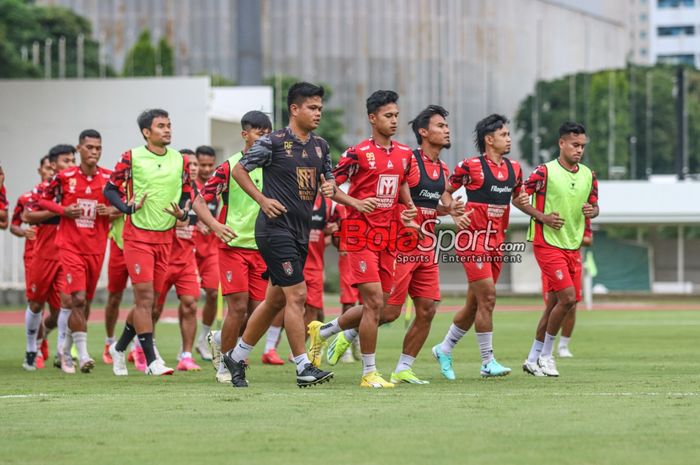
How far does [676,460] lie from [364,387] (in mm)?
4615

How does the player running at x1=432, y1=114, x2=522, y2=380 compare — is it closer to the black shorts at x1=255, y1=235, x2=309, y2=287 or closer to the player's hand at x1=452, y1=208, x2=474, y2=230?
the player's hand at x1=452, y1=208, x2=474, y2=230

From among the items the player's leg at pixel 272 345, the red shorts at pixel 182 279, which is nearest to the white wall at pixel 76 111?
the player's leg at pixel 272 345

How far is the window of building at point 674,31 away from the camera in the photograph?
150 metres

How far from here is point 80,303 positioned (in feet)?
48.3

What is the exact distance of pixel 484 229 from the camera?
12883 mm

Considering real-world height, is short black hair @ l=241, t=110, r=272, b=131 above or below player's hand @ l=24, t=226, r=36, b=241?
above

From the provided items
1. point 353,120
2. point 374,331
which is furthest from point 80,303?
point 353,120

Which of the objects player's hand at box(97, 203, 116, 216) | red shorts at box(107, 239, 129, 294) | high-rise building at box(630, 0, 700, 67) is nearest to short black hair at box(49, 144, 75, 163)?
red shorts at box(107, 239, 129, 294)

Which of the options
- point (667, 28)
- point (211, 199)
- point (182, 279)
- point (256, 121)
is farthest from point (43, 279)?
point (667, 28)

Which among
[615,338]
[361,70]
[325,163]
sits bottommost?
[615,338]

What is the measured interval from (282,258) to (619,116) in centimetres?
6029

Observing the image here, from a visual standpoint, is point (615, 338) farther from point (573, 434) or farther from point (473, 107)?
point (473, 107)

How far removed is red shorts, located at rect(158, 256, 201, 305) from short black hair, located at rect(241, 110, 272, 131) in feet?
8.08

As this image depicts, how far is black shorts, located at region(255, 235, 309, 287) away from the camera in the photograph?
36.6 feet
